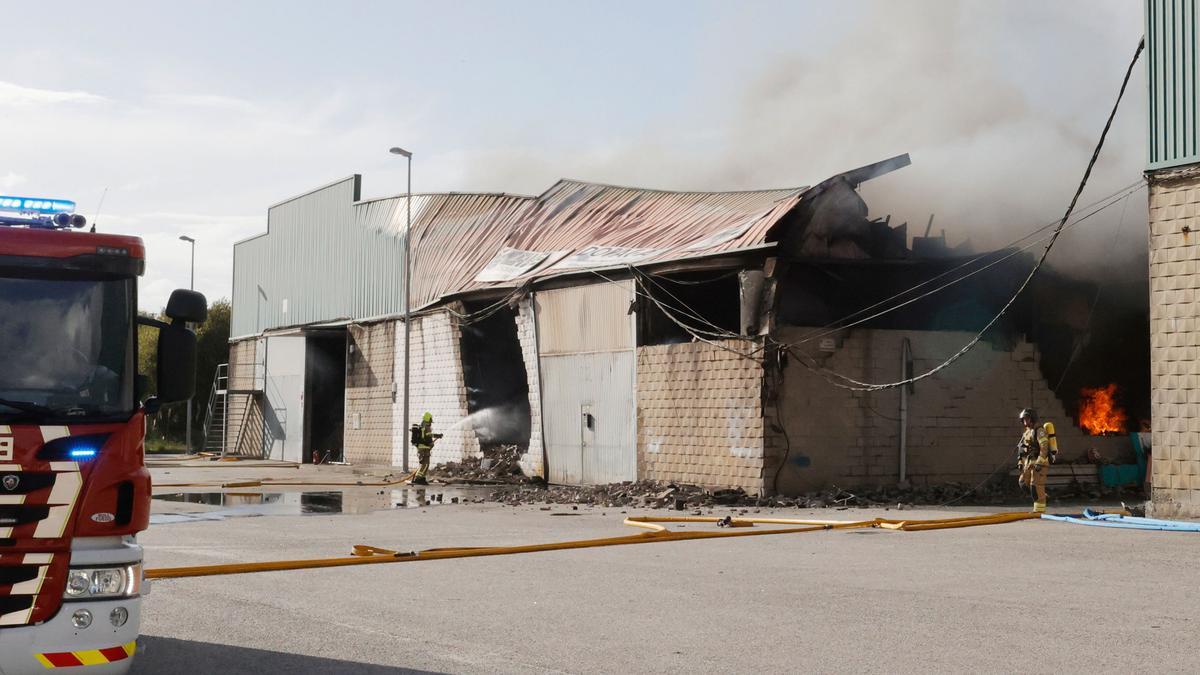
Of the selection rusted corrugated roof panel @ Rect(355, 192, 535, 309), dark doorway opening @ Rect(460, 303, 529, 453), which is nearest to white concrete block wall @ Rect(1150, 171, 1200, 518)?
dark doorway opening @ Rect(460, 303, 529, 453)

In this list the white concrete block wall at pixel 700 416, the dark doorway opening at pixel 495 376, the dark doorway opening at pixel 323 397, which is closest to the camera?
the white concrete block wall at pixel 700 416

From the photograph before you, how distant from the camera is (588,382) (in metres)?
25.6

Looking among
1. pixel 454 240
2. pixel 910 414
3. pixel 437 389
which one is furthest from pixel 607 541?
pixel 454 240

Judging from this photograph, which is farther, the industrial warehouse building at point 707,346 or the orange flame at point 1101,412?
the orange flame at point 1101,412

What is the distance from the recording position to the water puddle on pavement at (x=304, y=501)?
1941 cm

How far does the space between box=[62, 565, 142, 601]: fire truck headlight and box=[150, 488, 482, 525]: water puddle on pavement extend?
40.3 feet

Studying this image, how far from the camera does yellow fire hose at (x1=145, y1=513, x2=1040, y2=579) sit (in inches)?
449

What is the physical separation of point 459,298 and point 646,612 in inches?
883

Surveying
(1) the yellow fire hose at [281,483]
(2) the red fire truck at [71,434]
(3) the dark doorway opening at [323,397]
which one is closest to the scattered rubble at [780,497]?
(1) the yellow fire hose at [281,483]

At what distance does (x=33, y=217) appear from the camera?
646cm

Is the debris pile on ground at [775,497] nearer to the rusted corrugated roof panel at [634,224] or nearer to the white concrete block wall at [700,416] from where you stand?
the white concrete block wall at [700,416]

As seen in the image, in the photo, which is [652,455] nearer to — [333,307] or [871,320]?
[871,320]

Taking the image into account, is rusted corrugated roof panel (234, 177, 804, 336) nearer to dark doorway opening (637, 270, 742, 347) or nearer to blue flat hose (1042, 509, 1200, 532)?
dark doorway opening (637, 270, 742, 347)

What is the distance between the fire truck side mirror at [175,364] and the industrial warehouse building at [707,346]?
15400mm
